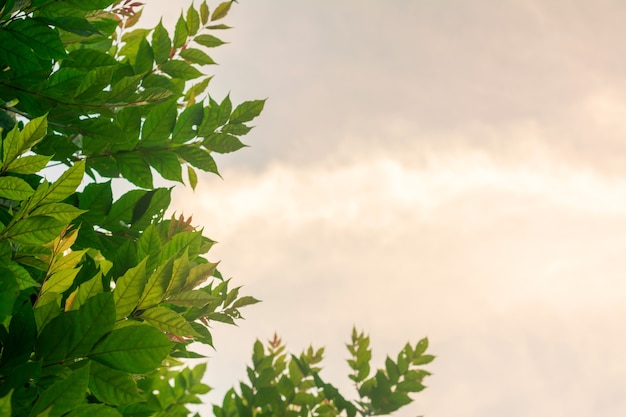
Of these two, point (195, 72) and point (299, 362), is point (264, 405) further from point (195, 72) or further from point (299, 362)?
Result: point (195, 72)

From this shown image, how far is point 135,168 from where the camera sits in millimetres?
2955

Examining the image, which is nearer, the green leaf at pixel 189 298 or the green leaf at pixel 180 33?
the green leaf at pixel 189 298

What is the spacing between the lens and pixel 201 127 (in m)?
3.29

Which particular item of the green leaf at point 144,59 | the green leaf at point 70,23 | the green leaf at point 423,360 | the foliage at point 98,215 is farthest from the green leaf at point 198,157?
the green leaf at point 423,360

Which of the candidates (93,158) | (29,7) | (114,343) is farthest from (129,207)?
(114,343)

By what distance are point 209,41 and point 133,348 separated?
258 cm

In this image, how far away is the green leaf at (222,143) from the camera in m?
3.36

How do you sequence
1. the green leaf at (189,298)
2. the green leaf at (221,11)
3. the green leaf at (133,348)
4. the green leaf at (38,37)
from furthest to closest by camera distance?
1. the green leaf at (221,11)
2. the green leaf at (38,37)
3. the green leaf at (189,298)
4. the green leaf at (133,348)

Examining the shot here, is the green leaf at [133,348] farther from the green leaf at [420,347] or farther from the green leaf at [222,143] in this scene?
the green leaf at [420,347]

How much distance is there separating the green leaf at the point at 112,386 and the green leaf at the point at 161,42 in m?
2.02

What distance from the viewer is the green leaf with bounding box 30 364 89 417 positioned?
156cm

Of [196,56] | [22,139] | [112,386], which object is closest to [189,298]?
[112,386]

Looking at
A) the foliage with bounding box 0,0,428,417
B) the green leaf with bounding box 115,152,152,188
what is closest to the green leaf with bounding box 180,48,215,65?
the foliage with bounding box 0,0,428,417

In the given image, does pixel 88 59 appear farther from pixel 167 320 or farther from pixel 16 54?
pixel 167 320
